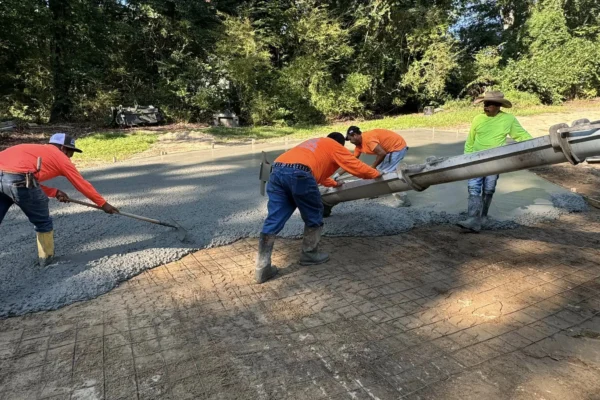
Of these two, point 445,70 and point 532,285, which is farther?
point 445,70

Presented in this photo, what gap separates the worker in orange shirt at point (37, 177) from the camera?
313 cm

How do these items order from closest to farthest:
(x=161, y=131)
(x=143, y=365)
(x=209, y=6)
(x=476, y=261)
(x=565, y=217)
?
(x=143, y=365), (x=476, y=261), (x=565, y=217), (x=161, y=131), (x=209, y=6)

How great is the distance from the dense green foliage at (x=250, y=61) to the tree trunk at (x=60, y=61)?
0.12 feet

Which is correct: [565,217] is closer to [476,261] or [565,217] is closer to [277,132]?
[476,261]

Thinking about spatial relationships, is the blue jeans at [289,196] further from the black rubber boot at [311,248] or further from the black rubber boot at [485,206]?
the black rubber boot at [485,206]

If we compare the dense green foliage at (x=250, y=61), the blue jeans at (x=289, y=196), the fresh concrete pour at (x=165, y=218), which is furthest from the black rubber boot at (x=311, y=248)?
the dense green foliage at (x=250, y=61)

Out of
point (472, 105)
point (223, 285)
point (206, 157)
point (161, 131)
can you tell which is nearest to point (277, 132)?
point (161, 131)

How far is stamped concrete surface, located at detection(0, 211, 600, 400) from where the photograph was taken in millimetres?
2041

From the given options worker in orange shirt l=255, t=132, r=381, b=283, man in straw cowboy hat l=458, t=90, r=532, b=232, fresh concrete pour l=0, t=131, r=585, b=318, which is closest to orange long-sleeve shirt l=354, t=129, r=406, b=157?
fresh concrete pour l=0, t=131, r=585, b=318

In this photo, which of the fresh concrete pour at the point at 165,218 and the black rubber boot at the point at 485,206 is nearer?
the fresh concrete pour at the point at 165,218

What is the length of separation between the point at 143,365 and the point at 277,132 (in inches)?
446

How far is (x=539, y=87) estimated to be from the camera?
1820 cm

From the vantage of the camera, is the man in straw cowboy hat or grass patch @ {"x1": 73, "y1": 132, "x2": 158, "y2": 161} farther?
grass patch @ {"x1": 73, "y1": 132, "x2": 158, "y2": 161}

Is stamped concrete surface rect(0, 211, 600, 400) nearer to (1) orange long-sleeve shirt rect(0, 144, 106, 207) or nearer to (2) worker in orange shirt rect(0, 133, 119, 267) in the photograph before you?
(2) worker in orange shirt rect(0, 133, 119, 267)
